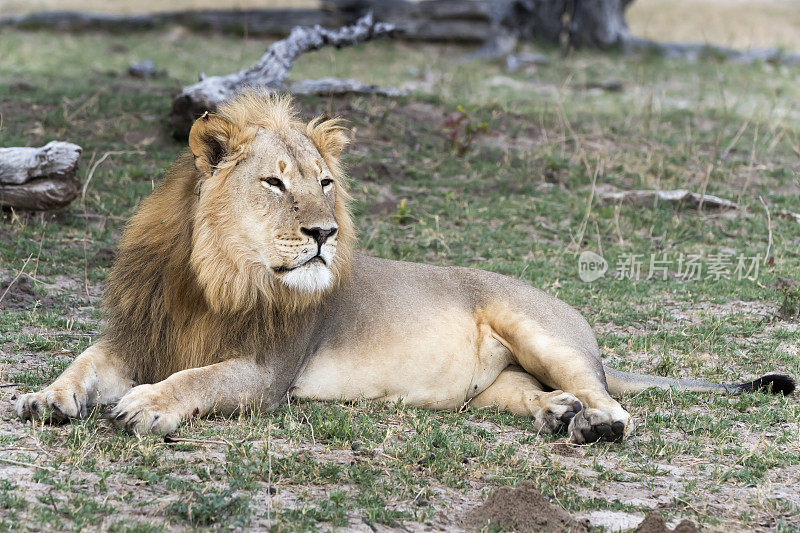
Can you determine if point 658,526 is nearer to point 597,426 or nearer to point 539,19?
point 597,426

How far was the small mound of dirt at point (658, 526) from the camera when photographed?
2.92 m

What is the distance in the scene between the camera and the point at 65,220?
7.12m

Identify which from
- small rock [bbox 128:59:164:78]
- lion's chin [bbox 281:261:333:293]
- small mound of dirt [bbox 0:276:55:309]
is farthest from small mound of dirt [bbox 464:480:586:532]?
small rock [bbox 128:59:164:78]

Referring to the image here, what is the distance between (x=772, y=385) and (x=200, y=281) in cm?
306

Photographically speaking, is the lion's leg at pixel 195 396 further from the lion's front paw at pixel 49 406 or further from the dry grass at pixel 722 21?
the dry grass at pixel 722 21

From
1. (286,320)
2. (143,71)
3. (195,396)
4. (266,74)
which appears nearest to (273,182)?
(286,320)

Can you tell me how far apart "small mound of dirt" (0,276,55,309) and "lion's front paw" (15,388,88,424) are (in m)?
2.06

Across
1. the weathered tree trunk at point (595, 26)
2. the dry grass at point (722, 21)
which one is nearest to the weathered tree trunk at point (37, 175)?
the weathered tree trunk at point (595, 26)

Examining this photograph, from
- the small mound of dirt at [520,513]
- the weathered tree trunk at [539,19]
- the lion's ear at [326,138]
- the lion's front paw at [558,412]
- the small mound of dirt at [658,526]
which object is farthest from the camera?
the weathered tree trunk at [539,19]

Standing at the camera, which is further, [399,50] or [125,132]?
[399,50]

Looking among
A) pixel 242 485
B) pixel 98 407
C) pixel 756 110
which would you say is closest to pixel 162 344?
pixel 98 407

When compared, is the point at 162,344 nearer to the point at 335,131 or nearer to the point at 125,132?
the point at 335,131

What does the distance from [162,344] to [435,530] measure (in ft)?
5.71

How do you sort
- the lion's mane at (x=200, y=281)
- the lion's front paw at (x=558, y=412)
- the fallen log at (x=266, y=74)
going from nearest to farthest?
the lion's mane at (x=200, y=281) < the lion's front paw at (x=558, y=412) < the fallen log at (x=266, y=74)
